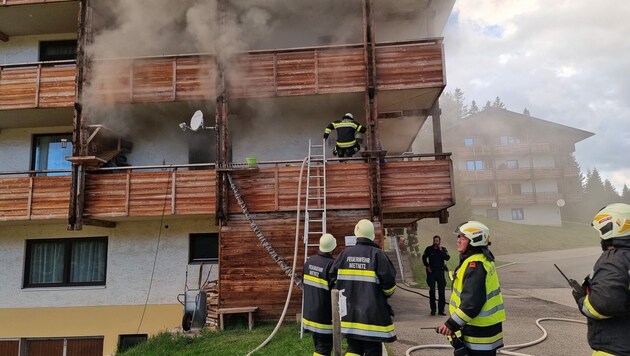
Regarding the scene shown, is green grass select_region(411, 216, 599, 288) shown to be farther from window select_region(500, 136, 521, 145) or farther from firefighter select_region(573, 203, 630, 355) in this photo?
firefighter select_region(573, 203, 630, 355)

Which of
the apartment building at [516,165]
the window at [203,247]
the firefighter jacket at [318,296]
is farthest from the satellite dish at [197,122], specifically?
the apartment building at [516,165]

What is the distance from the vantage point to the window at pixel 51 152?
12672 millimetres

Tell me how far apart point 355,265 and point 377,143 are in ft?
19.7

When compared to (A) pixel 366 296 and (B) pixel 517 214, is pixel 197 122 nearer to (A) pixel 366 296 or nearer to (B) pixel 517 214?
(A) pixel 366 296

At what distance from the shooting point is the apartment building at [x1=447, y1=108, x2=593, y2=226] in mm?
44312

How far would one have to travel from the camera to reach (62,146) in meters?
12.5

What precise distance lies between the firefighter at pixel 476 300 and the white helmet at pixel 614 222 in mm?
891

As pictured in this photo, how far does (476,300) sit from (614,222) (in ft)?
4.05

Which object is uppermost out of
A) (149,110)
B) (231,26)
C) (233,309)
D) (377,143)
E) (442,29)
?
(442,29)

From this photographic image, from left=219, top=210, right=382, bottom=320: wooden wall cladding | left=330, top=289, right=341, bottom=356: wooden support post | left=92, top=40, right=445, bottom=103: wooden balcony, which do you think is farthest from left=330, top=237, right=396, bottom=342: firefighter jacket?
left=92, top=40, right=445, bottom=103: wooden balcony

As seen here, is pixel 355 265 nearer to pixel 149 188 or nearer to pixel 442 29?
pixel 149 188

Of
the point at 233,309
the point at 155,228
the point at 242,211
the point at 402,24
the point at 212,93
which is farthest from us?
the point at 402,24

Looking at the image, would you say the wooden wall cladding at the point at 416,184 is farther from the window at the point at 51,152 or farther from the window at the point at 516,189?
the window at the point at 516,189

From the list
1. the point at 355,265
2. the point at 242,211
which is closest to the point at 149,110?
the point at 242,211
